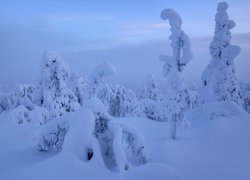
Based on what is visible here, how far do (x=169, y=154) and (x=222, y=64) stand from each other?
16679 mm

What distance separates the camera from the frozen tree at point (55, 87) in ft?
83.0

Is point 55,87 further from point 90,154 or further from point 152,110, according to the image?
point 90,154

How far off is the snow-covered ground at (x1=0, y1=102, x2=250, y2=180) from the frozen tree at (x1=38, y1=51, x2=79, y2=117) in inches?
150

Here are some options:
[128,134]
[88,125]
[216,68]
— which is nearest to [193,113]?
[216,68]

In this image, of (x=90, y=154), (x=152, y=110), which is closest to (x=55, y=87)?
(x=152, y=110)

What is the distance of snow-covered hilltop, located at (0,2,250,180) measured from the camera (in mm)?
8328

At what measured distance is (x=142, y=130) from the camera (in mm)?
21875

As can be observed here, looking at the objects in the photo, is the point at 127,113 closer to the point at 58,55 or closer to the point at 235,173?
the point at 58,55

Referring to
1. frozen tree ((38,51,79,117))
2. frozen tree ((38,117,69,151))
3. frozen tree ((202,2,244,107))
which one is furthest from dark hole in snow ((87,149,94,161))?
frozen tree ((202,2,244,107))

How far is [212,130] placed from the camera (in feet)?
65.8

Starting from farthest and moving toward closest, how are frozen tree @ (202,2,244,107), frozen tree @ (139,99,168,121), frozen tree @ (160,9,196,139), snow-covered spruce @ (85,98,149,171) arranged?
frozen tree @ (139,99,168,121) → frozen tree @ (202,2,244,107) → frozen tree @ (160,9,196,139) → snow-covered spruce @ (85,98,149,171)

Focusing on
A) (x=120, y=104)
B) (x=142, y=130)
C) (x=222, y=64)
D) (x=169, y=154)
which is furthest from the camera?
(x=120, y=104)

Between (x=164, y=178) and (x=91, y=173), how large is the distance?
1.86 m

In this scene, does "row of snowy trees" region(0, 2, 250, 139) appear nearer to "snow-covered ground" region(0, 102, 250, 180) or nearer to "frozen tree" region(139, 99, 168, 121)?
"snow-covered ground" region(0, 102, 250, 180)
